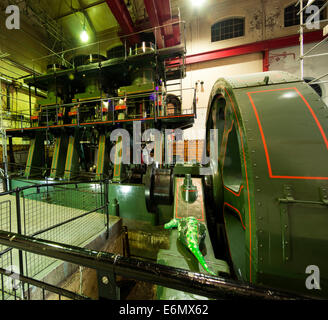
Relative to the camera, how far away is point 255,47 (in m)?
8.00

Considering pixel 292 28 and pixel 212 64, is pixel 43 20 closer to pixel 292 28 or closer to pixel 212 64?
pixel 212 64

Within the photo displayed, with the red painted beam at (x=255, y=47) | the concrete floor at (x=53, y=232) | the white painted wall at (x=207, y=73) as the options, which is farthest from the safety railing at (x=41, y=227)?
the red painted beam at (x=255, y=47)

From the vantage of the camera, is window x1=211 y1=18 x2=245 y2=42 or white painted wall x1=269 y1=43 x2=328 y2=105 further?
window x1=211 y1=18 x2=245 y2=42

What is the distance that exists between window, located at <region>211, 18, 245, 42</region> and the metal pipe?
12.1 meters

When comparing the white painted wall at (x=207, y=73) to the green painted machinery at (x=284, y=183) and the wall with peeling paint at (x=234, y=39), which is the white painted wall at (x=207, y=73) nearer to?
the wall with peeling paint at (x=234, y=39)

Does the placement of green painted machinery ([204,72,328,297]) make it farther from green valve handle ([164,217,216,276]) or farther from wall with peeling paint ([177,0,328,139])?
wall with peeling paint ([177,0,328,139])

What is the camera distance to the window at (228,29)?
855 centimetres

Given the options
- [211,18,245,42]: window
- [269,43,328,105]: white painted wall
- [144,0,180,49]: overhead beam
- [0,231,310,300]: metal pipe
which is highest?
[211,18,245,42]: window

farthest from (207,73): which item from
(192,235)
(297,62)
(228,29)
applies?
(192,235)

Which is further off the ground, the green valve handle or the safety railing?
the green valve handle

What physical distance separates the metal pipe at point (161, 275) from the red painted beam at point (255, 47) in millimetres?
10802

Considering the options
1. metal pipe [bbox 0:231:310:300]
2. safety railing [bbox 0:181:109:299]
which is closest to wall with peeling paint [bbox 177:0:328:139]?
safety railing [bbox 0:181:109:299]

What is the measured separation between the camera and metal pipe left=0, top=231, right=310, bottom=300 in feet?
1.89
